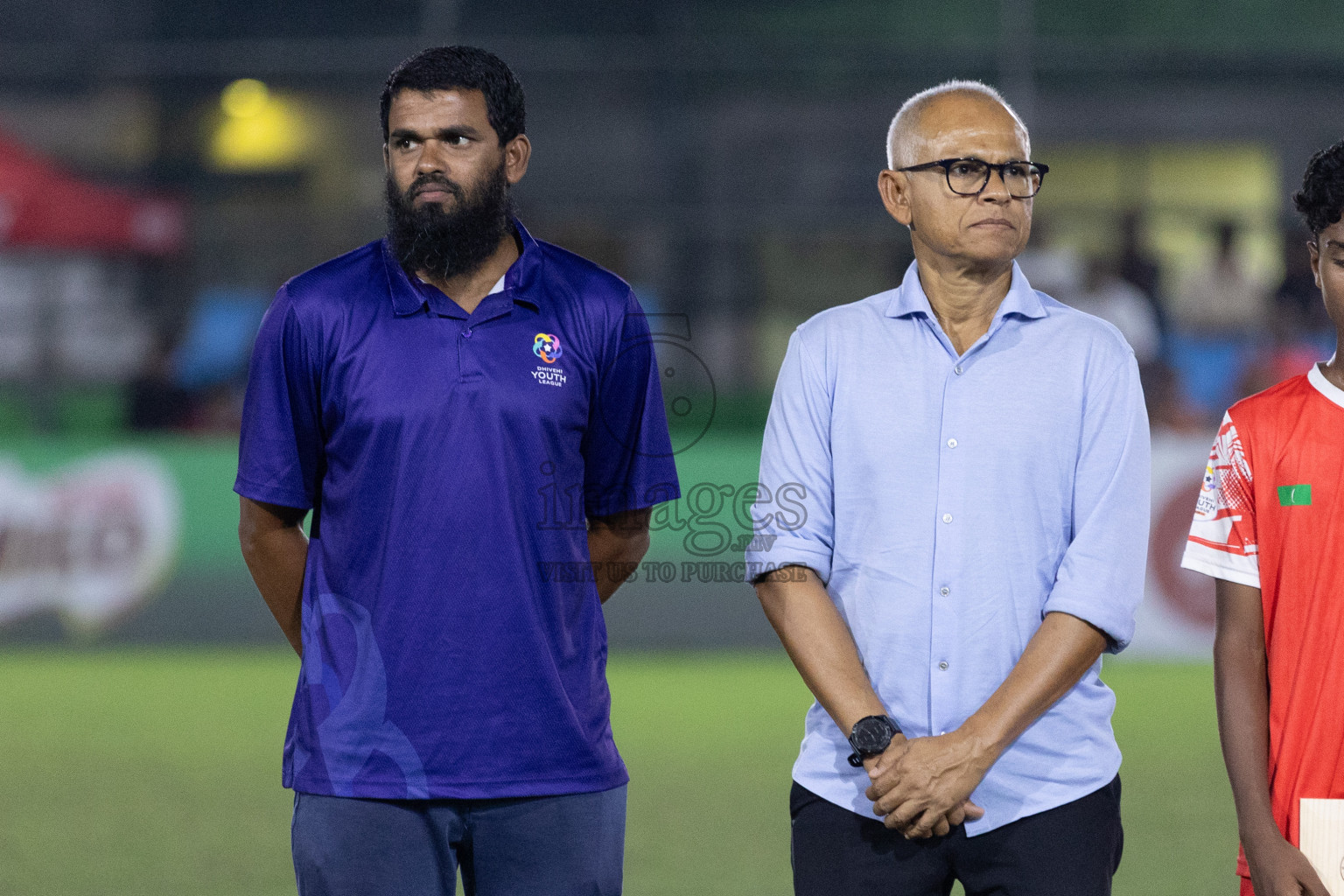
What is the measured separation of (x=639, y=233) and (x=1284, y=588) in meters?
11.2

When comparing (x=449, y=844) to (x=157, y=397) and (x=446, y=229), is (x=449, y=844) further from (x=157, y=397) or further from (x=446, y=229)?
(x=157, y=397)

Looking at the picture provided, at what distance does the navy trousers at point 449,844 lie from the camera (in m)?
2.55

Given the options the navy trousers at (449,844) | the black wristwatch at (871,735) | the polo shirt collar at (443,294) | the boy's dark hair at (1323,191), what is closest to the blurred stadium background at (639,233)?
the navy trousers at (449,844)

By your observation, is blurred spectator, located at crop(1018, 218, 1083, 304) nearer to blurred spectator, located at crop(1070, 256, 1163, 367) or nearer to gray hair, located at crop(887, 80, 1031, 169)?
blurred spectator, located at crop(1070, 256, 1163, 367)

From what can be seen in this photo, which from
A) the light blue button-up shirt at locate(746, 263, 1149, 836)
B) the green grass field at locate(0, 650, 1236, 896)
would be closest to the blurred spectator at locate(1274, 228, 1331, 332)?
the green grass field at locate(0, 650, 1236, 896)

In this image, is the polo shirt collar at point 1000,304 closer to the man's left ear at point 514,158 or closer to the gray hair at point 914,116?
the gray hair at point 914,116

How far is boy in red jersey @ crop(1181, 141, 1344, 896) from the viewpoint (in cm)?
242

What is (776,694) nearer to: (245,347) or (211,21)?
(245,347)

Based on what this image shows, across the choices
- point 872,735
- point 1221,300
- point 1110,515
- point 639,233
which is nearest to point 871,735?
point 872,735

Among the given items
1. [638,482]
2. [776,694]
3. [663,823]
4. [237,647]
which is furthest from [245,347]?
[638,482]

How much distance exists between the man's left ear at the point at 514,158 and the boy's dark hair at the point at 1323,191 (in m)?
1.39

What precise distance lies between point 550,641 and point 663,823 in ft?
9.92

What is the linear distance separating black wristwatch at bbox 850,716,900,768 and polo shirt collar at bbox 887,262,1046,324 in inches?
27.9

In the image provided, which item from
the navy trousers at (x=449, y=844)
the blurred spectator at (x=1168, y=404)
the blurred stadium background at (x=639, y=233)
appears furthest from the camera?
the blurred spectator at (x=1168, y=404)
